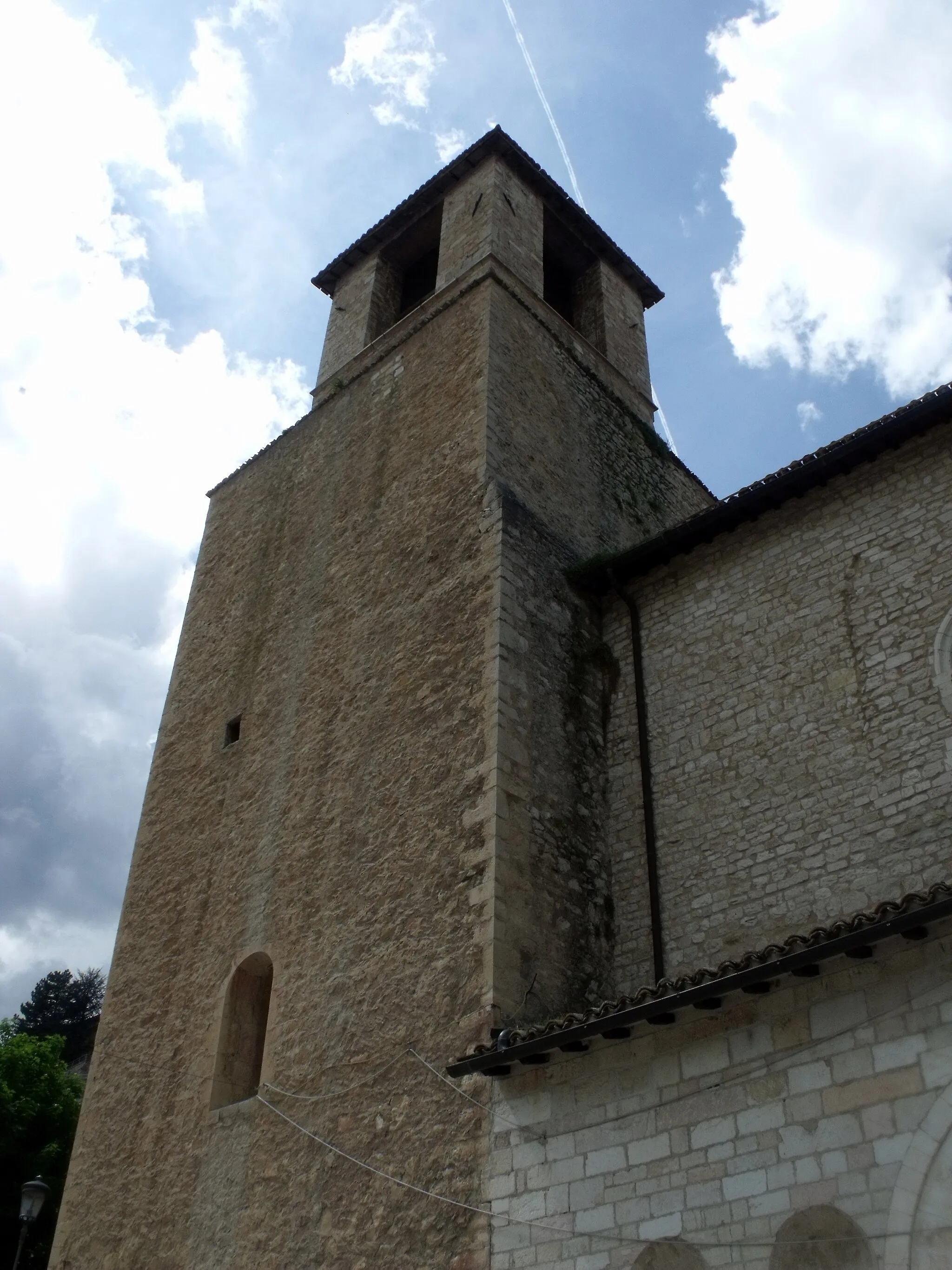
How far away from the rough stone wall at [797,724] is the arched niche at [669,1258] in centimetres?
249

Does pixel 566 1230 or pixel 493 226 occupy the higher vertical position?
pixel 493 226

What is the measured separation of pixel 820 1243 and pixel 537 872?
11.4ft

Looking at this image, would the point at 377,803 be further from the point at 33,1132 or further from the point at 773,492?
the point at 33,1132

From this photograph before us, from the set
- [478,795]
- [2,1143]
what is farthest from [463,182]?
[2,1143]

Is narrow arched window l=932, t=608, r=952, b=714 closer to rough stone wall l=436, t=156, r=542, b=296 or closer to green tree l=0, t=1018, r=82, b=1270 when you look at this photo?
rough stone wall l=436, t=156, r=542, b=296

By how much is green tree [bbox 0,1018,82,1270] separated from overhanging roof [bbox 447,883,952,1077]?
1455 cm

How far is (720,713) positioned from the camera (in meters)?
9.68

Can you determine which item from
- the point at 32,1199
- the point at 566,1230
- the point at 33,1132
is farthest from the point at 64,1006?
the point at 566,1230

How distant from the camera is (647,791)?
32.2 ft

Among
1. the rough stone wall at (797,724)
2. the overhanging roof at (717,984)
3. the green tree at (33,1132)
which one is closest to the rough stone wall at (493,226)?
the rough stone wall at (797,724)

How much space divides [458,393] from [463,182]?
18.3ft

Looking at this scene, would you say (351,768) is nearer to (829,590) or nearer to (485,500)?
(485,500)

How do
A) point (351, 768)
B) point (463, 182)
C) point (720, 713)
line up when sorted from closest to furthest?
point (720, 713) < point (351, 768) < point (463, 182)

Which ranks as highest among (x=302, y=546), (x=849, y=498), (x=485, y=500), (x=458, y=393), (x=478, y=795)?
(x=458, y=393)
